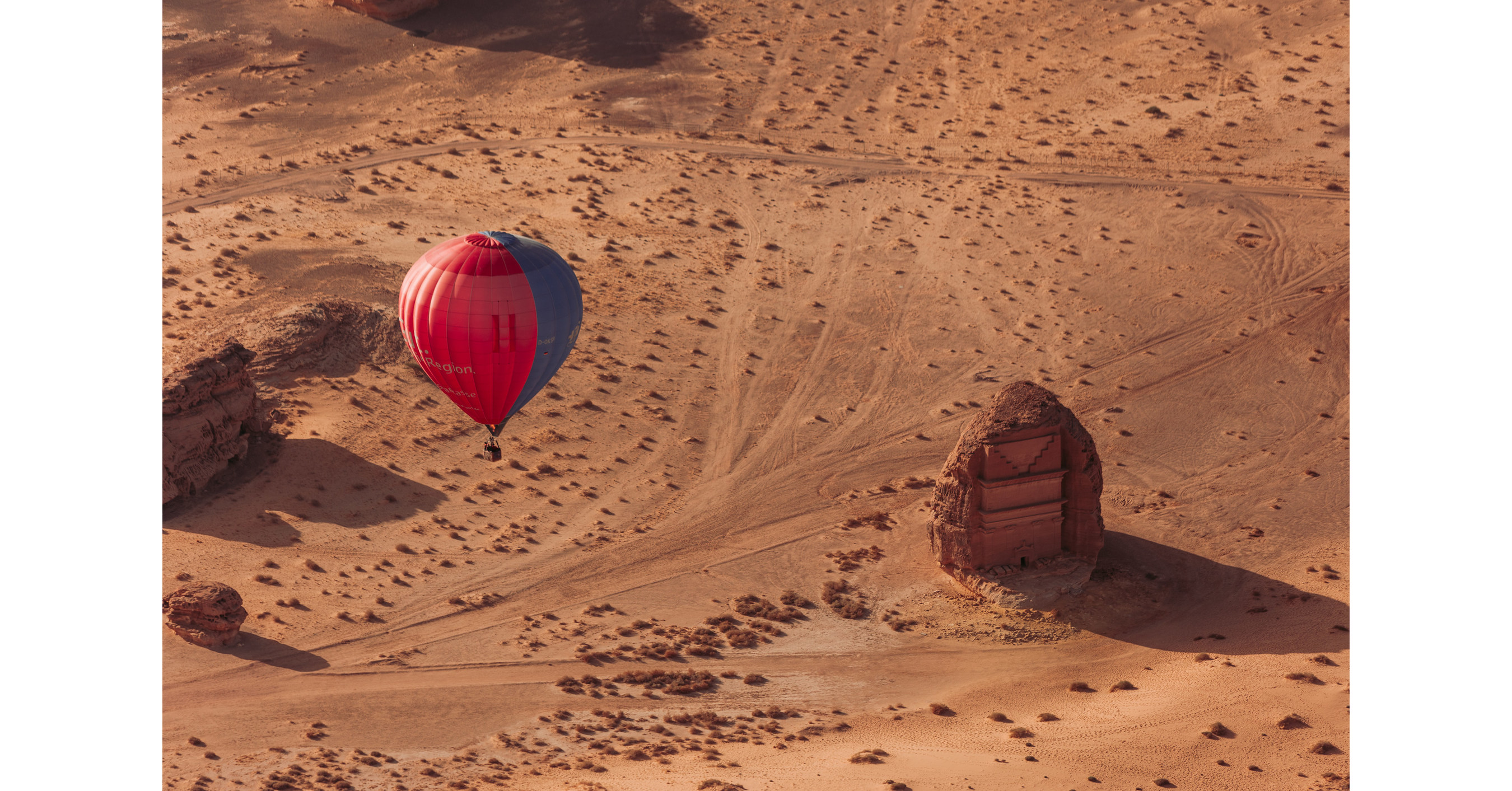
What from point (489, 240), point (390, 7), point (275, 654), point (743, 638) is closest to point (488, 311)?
point (489, 240)

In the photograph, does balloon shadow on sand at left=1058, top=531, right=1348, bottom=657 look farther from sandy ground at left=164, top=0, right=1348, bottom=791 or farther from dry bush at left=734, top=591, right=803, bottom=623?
dry bush at left=734, top=591, right=803, bottom=623

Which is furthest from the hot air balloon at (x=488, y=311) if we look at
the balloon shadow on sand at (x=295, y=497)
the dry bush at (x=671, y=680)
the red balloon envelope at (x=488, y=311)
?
the balloon shadow on sand at (x=295, y=497)

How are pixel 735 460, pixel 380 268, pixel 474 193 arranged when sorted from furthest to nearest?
pixel 474 193 → pixel 380 268 → pixel 735 460

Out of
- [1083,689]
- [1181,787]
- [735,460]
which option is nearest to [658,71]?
[735,460]

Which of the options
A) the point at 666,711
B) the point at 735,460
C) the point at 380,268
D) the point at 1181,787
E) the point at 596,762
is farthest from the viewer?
the point at 380,268

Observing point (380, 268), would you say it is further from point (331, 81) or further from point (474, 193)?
point (331, 81)

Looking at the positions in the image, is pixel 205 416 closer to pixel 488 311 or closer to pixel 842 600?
pixel 488 311
